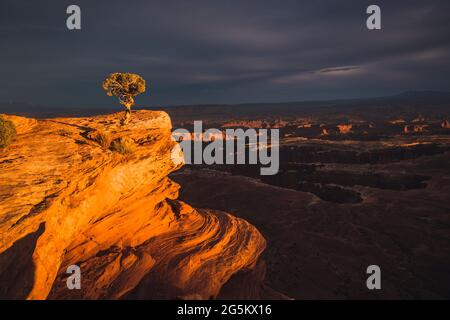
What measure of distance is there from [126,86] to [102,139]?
431 cm

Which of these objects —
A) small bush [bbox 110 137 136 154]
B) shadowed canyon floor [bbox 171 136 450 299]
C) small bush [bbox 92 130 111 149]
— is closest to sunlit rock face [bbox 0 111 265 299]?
small bush [bbox 92 130 111 149]

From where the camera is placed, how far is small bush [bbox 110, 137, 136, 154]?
1591 cm

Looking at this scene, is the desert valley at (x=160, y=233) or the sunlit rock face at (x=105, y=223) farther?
the desert valley at (x=160, y=233)

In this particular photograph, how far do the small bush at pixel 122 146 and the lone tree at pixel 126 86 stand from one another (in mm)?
1995

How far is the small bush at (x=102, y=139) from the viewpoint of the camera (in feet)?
51.4

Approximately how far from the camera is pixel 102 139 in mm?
15758

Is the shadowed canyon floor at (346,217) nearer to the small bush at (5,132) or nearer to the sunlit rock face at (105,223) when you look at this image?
the sunlit rock face at (105,223)

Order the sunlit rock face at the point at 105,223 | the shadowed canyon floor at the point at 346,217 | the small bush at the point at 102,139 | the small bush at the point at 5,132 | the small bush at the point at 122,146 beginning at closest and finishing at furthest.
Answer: the sunlit rock face at the point at 105,223 < the small bush at the point at 5,132 < the small bush at the point at 102,139 < the small bush at the point at 122,146 < the shadowed canyon floor at the point at 346,217

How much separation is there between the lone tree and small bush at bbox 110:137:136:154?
200cm

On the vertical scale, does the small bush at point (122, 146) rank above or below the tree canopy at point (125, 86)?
below

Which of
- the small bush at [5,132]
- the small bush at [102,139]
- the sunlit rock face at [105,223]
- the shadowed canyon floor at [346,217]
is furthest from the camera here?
the shadowed canyon floor at [346,217]

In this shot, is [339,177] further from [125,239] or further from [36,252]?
[36,252]

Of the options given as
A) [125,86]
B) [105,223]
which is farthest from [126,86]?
[105,223]

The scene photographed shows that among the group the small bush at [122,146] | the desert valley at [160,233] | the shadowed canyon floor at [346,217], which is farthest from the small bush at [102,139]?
the shadowed canyon floor at [346,217]
